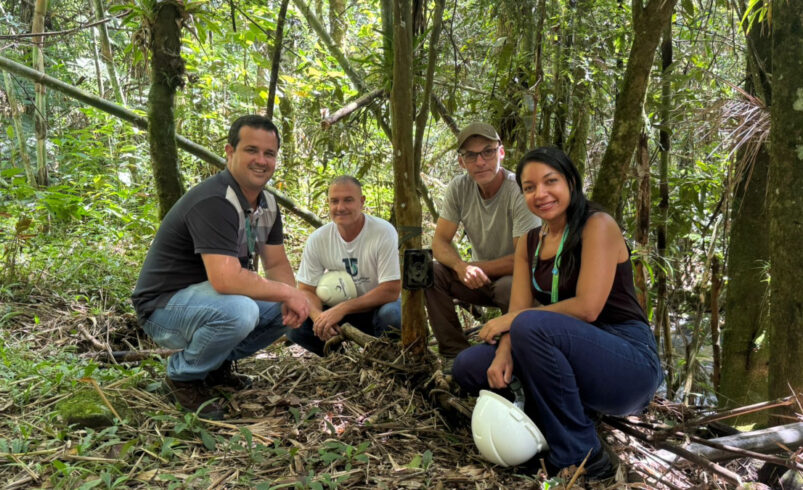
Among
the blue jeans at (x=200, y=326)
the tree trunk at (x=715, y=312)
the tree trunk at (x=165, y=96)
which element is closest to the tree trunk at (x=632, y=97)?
the tree trunk at (x=715, y=312)

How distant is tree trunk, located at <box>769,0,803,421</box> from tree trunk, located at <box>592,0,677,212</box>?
49 cm

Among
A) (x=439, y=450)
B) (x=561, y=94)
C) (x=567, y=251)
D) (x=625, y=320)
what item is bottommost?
(x=439, y=450)

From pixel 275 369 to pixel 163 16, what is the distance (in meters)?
2.44

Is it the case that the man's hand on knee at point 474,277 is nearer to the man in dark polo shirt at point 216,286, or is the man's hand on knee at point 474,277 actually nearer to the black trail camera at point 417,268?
the black trail camera at point 417,268

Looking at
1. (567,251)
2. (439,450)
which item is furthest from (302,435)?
(567,251)

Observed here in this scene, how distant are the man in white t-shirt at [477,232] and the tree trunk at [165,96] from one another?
1.97 m

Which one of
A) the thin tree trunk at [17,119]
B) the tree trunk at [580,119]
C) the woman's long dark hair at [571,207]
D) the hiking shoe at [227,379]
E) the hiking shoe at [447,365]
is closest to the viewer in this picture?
the woman's long dark hair at [571,207]

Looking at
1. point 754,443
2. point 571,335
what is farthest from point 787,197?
point 571,335

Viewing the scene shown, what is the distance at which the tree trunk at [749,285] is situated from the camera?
355 centimetres

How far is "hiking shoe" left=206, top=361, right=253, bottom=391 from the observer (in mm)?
2896

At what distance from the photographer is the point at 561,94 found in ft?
13.1

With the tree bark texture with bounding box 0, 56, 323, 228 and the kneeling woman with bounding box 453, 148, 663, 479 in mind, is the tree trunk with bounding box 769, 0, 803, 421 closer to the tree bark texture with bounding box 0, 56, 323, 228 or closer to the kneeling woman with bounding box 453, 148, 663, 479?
the kneeling woman with bounding box 453, 148, 663, 479

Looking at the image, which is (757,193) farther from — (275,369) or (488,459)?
(275,369)

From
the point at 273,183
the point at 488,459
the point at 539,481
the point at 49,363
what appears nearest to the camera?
the point at 539,481
